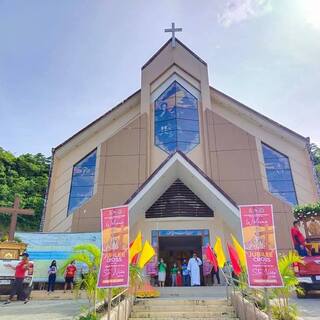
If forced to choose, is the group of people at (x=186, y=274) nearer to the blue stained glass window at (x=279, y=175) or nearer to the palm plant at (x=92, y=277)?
the palm plant at (x=92, y=277)

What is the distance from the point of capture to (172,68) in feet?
57.3

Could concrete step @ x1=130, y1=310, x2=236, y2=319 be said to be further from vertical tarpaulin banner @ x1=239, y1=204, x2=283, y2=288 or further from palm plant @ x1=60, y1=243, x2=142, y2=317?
vertical tarpaulin banner @ x1=239, y1=204, x2=283, y2=288

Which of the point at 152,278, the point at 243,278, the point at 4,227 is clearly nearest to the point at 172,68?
the point at 152,278

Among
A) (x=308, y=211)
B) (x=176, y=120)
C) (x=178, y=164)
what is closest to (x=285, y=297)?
(x=308, y=211)

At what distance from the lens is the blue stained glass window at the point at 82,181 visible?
49.4 feet

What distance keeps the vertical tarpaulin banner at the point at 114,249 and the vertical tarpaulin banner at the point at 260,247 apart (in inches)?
73.8

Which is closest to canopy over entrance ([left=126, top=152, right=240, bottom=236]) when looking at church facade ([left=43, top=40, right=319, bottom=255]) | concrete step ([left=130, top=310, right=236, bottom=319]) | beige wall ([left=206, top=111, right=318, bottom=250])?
church facade ([left=43, top=40, right=319, bottom=255])

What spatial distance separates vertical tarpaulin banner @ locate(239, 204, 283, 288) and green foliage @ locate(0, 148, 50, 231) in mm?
20916

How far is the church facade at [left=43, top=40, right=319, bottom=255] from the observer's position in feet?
43.7

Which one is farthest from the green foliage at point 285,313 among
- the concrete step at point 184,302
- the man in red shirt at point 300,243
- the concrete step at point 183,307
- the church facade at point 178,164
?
the church facade at point 178,164

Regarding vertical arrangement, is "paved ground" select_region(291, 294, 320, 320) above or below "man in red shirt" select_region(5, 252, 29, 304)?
below

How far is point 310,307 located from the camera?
623 cm

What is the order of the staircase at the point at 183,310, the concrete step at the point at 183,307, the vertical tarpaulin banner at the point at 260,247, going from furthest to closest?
the concrete step at the point at 183,307
the staircase at the point at 183,310
the vertical tarpaulin banner at the point at 260,247

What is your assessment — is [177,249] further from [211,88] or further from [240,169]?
[211,88]
